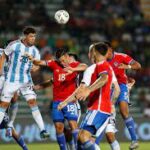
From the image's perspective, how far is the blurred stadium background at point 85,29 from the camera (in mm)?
22547

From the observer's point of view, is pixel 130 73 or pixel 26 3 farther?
pixel 26 3

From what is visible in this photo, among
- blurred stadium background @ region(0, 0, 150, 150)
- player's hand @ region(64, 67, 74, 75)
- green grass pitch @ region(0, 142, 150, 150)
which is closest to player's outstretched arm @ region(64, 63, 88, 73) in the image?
player's hand @ region(64, 67, 74, 75)

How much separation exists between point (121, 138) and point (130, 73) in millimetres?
4206

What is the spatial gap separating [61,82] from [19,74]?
1.28m

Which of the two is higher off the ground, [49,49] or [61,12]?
[61,12]

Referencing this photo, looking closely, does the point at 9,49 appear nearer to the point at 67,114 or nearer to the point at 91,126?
the point at 67,114

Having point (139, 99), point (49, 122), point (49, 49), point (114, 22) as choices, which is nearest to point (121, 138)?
point (49, 122)

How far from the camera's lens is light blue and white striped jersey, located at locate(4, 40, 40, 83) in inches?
581

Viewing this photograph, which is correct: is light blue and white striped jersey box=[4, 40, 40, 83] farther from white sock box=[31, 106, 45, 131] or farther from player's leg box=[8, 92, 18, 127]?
white sock box=[31, 106, 45, 131]

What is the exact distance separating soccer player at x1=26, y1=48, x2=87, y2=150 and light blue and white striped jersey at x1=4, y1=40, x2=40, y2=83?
0.78 m

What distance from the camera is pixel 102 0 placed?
85.6 ft

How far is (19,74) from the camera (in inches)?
587

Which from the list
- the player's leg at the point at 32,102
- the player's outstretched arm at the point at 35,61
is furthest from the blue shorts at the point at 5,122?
the player's outstretched arm at the point at 35,61

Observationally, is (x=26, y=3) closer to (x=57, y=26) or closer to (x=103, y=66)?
(x=57, y=26)
